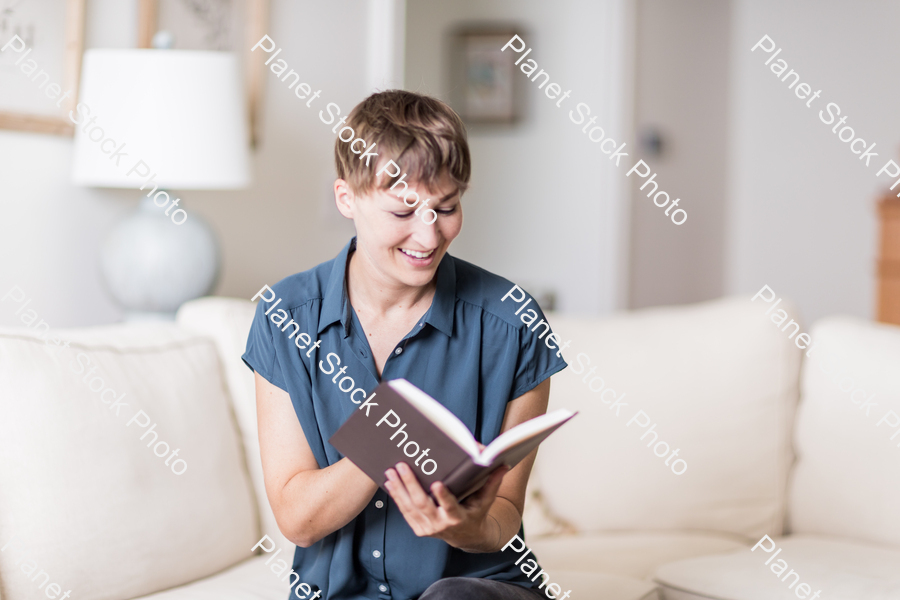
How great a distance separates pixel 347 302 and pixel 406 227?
18 centimetres

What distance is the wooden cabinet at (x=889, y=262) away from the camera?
3.07m

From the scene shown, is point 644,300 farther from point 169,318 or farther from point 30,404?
point 30,404

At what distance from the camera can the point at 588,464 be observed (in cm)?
190

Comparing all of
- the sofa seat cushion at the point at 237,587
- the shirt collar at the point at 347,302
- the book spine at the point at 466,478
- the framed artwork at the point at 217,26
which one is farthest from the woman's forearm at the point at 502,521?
the framed artwork at the point at 217,26

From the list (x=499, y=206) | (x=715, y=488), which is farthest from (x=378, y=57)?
(x=715, y=488)

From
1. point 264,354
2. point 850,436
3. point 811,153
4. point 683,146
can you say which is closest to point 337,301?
point 264,354

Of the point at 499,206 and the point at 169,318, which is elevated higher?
the point at 499,206

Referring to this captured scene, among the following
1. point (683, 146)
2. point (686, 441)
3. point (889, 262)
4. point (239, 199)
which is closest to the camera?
point (686, 441)

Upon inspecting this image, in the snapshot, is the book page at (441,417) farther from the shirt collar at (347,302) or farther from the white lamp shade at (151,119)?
the white lamp shade at (151,119)

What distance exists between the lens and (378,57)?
8.87 feet

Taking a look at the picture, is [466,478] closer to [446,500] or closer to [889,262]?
[446,500]

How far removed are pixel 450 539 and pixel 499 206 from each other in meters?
2.78

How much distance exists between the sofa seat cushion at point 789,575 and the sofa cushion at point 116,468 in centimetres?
81

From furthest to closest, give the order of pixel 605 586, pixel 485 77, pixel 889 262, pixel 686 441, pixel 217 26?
pixel 485 77, pixel 889 262, pixel 217 26, pixel 686 441, pixel 605 586
